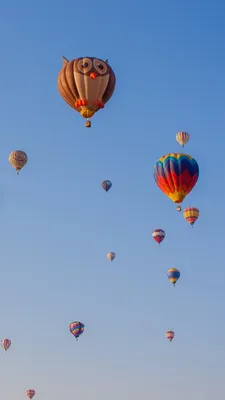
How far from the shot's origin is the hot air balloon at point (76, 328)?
252 ft

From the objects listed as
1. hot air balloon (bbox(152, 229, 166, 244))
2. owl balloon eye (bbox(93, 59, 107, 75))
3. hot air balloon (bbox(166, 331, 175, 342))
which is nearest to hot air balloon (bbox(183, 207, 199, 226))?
hot air balloon (bbox(152, 229, 166, 244))

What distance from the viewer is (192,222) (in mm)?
70062

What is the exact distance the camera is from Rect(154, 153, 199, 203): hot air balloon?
184ft

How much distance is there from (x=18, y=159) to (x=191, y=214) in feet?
55.6

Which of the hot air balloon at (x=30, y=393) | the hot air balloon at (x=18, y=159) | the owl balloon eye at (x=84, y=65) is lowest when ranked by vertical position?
the hot air balloon at (x=30, y=393)

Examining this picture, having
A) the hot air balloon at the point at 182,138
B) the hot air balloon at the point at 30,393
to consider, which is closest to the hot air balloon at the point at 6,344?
the hot air balloon at the point at 30,393

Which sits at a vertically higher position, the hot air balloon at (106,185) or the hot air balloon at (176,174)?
the hot air balloon at (106,185)

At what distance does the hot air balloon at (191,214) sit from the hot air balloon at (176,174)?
1309cm

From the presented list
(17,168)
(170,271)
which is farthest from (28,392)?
(17,168)

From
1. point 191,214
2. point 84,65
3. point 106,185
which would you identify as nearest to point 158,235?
point 191,214

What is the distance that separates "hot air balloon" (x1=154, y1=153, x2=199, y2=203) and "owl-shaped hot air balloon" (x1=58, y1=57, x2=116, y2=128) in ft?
36.1

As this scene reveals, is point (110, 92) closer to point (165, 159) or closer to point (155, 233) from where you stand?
point (165, 159)

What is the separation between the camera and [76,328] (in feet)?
254

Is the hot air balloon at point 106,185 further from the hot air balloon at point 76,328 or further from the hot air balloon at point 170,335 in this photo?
the hot air balloon at point 170,335
